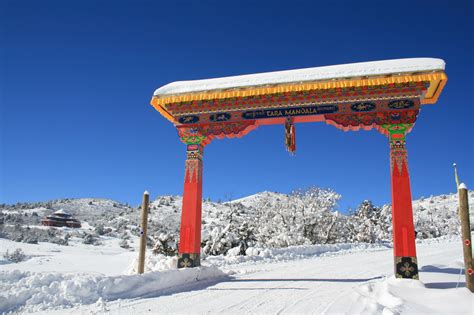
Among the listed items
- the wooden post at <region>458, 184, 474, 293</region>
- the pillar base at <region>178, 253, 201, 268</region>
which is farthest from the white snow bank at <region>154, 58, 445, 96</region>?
the pillar base at <region>178, 253, 201, 268</region>

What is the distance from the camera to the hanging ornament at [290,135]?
37.0 feet

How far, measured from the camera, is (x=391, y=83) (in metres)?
9.89

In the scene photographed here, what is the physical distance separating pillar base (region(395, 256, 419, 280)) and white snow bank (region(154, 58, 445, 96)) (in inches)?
200

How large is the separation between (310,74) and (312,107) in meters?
1.01

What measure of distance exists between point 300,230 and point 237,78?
25640 millimetres

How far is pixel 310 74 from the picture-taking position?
35.2 ft

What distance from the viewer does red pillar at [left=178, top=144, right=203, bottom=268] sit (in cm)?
1104

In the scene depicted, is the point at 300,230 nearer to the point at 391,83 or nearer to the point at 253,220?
the point at 253,220

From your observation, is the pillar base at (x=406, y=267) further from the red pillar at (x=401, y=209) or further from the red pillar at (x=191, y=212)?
the red pillar at (x=191, y=212)

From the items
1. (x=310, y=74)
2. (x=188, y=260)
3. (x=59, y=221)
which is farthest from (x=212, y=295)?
(x=59, y=221)

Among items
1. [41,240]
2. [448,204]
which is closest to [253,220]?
[41,240]

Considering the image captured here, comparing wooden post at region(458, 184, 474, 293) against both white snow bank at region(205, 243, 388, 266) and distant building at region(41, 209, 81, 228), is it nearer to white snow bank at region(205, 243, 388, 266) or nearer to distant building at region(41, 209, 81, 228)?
white snow bank at region(205, 243, 388, 266)

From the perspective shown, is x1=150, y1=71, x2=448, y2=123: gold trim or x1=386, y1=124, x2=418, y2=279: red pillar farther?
x1=150, y1=71, x2=448, y2=123: gold trim

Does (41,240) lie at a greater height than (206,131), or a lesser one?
lesser
